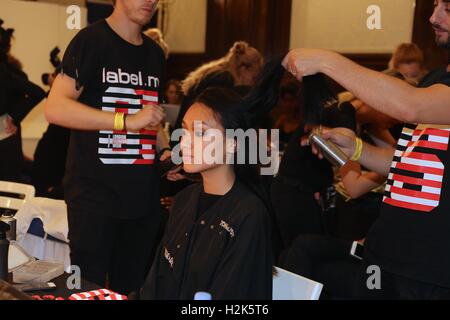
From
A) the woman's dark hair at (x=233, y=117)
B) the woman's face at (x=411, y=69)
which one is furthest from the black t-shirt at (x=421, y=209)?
the woman's face at (x=411, y=69)

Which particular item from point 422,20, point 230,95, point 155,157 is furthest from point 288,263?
point 422,20

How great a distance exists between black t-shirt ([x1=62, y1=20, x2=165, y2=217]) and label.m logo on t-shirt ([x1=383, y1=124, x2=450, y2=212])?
802mm

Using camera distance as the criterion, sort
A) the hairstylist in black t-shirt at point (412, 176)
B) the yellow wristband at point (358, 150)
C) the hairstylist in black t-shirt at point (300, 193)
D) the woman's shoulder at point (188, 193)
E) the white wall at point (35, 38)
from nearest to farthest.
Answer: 1. the hairstylist in black t-shirt at point (412, 176)
2. the woman's shoulder at point (188, 193)
3. the yellow wristband at point (358, 150)
4. the hairstylist in black t-shirt at point (300, 193)
5. the white wall at point (35, 38)

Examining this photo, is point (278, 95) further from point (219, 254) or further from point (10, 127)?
point (10, 127)

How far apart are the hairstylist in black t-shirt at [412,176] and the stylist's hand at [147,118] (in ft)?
1.32

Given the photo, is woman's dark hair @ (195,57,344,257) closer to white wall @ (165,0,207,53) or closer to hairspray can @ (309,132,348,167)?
hairspray can @ (309,132,348,167)

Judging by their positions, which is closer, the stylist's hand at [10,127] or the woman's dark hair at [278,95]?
the woman's dark hair at [278,95]

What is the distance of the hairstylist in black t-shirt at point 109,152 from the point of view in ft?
6.19

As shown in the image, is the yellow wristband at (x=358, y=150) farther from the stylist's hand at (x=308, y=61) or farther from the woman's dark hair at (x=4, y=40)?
the woman's dark hair at (x=4, y=40)

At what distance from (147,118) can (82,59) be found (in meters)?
0.32

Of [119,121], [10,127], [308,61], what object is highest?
[308,61]

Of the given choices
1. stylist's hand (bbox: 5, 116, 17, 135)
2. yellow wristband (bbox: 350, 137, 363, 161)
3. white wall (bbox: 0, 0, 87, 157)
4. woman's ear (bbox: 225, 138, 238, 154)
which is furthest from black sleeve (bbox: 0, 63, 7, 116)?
yellow wristband (bbox: 350, 137, 363, 161)

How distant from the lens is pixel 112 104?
76.2 inches

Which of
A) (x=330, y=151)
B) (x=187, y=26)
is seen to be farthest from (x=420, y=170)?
(x=187, y=26)
